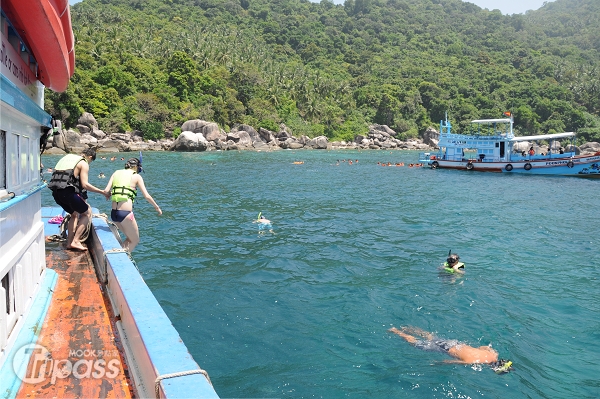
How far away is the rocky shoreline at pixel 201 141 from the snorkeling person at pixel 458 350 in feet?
143

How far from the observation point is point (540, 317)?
370 inches

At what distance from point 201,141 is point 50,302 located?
186 ft

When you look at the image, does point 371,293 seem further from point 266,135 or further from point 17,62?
point 266,135

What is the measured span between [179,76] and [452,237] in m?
67.0

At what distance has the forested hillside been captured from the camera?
70938 mm

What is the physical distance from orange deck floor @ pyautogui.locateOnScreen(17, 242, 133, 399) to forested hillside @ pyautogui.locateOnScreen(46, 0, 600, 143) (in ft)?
191

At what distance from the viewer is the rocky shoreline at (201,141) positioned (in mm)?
51531

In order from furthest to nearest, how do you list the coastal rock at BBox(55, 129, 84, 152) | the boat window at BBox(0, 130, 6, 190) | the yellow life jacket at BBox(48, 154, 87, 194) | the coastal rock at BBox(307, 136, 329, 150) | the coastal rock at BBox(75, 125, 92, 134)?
the coastal rock at BBox(307, 136, 329, 150), the coastal rock at BBox(75, 125, 92, 134), the coastal rock at BBox(55, 129, 84, 152), the yellow life jacket at BBox(48, 154, 87, 194), the boat window at BBox(0, 130, 6, 190)

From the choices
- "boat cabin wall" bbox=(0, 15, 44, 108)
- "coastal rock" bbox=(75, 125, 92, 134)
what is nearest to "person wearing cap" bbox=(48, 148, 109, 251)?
"boat cabin wall" bbox=(0, 15, 44, 108)

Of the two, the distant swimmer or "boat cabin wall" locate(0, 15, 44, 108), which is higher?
"boat cabin wall" locate(0, 15, 44, 108)

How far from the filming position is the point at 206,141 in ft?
205

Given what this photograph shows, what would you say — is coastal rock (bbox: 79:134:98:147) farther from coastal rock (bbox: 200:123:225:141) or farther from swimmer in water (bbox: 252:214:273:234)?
swimmer in water (bbox: 252:214:273:234)

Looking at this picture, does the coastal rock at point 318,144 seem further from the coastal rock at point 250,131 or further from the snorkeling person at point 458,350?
the snorkeling person at point 458,350

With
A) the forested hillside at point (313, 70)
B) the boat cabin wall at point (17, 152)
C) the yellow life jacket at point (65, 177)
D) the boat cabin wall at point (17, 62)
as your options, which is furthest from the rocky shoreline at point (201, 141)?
the boat cabin wall at point (17, 152)
